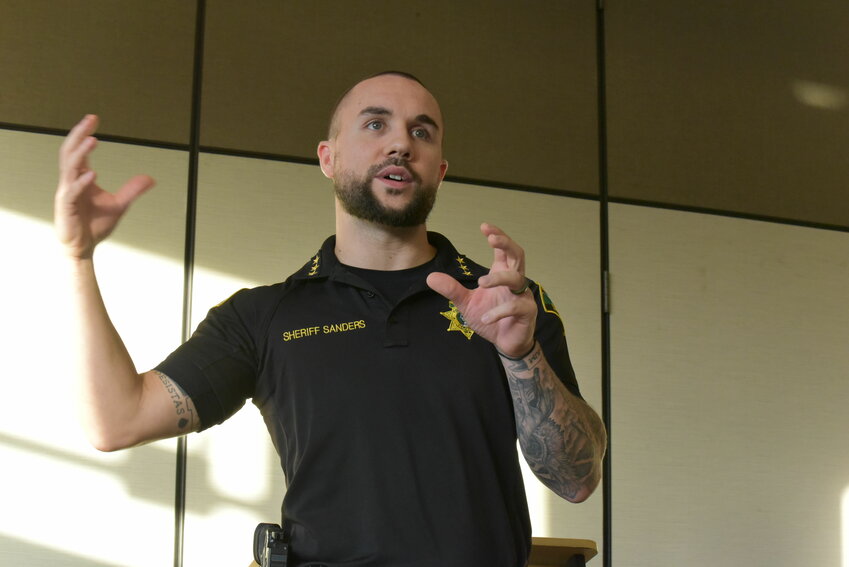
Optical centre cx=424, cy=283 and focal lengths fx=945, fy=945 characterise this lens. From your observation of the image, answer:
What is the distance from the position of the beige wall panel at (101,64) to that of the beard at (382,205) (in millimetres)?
1559

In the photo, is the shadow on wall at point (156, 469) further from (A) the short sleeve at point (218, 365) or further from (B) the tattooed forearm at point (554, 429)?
(B) the tattooed forearm at point (554, 429)

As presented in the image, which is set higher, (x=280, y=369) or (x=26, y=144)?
(x=26, y=144)

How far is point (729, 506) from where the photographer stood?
11.6 ft

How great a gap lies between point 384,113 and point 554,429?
0.69 metres

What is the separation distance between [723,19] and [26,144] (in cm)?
277

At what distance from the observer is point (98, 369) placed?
4.65 feet

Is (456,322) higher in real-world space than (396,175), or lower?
lower

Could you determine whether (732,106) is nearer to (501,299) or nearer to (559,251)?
(559,251)

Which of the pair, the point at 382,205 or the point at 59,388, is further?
the point at 59,388

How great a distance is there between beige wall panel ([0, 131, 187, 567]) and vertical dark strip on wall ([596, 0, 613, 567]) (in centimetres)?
152

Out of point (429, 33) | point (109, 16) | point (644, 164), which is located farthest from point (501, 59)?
point (109, 16)

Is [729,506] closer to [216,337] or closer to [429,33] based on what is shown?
[429,33]

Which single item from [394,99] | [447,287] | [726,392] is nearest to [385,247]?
[394,99]

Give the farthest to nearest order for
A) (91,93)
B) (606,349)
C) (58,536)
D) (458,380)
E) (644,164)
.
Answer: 1. (644,164)
2. (606,349)
3. (91,93)
4. (58,536)
5. (458,380)
